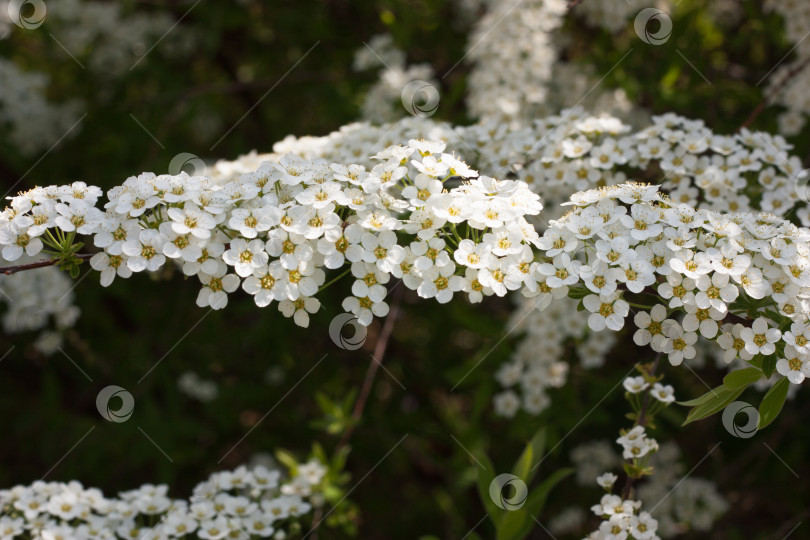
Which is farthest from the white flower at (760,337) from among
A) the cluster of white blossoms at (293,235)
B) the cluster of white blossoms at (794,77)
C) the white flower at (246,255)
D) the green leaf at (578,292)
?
the cluster of white blossoms at (794,77)

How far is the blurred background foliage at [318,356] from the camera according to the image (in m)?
4.13

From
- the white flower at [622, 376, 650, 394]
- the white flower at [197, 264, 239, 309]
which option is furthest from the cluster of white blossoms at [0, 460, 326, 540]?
the white flower at [622, 376, 650, 394]

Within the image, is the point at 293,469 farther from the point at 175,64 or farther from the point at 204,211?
the point at 175,64

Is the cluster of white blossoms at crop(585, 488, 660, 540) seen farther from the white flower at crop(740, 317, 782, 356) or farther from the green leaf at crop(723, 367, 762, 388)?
the white flower at crop(740, 317, 782, 356)

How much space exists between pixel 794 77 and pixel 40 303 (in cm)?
421

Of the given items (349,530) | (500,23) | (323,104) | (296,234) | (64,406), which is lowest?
(349,530)

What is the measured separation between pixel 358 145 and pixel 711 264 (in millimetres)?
1517

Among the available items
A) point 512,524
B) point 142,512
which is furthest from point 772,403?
point 142,512

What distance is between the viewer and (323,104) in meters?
5.00

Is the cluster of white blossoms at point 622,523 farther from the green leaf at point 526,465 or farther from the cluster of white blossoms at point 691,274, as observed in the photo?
the cluster of white blossoms at point 691,274

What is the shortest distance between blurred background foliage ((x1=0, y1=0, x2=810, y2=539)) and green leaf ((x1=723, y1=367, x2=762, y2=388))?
1.87m

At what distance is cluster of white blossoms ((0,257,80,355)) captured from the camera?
12.7ft

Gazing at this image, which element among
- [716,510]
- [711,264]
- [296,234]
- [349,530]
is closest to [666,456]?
[716,510]

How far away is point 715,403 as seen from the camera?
6.54ft
